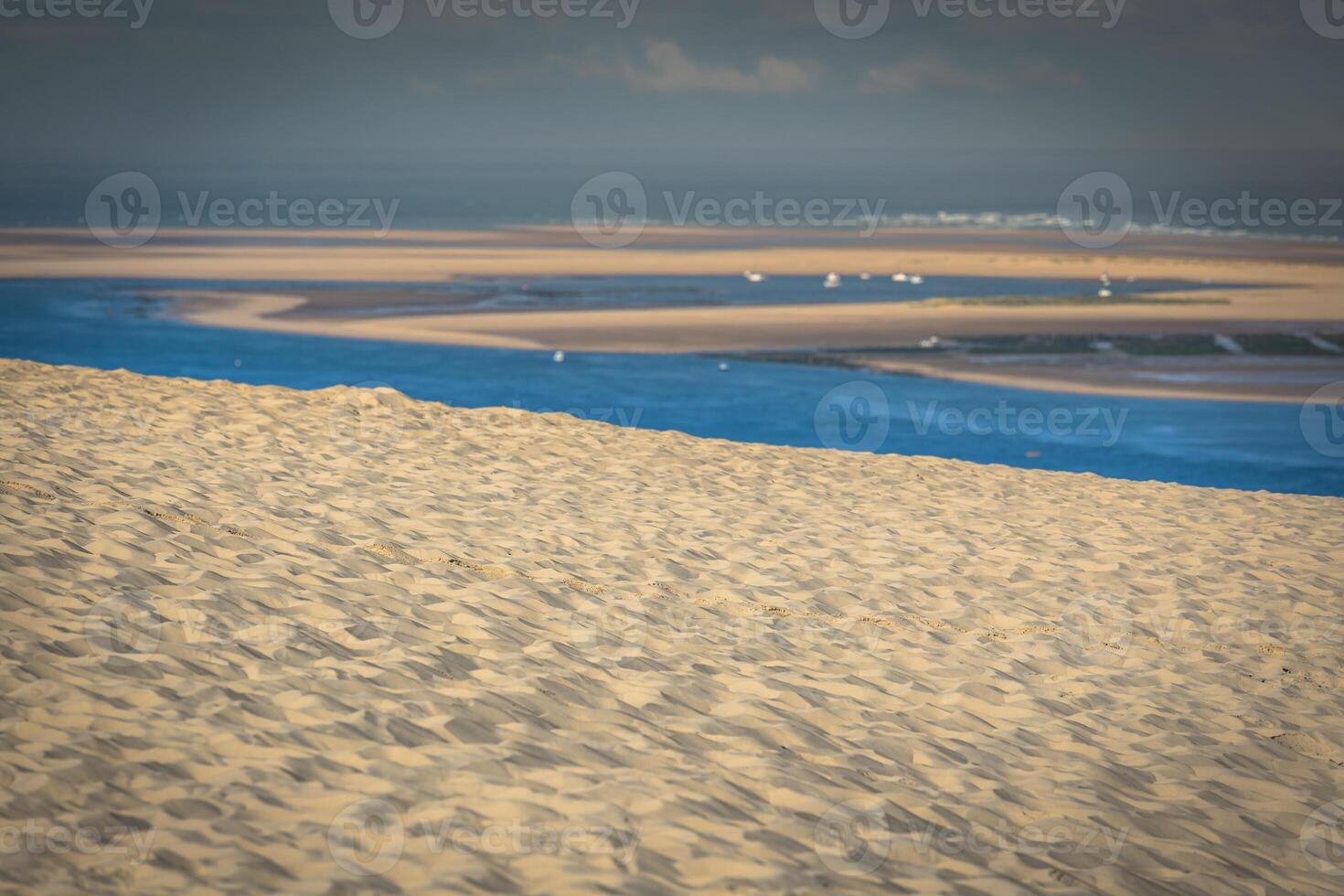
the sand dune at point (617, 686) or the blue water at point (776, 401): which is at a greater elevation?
the blue water at point (776, 401)

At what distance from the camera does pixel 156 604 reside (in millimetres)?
6234

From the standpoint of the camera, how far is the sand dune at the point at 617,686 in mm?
4535

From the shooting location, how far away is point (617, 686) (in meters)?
6.27

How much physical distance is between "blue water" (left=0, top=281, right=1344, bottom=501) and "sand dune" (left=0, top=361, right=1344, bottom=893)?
7400 mm

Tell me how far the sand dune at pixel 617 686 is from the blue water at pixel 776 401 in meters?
7.40

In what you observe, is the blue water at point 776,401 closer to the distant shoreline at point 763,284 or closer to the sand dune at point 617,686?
the distant shoreline at point 763,284

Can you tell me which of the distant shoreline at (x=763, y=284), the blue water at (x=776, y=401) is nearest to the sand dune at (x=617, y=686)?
the blue water at (x=776, y=401)

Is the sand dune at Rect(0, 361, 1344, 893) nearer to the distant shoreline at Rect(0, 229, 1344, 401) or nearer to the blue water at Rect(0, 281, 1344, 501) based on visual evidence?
the blue water at Rect(0, 281, 1344, 501)

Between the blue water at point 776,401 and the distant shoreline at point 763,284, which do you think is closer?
the blue water at point 776,401

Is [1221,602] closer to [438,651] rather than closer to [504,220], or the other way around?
[438,651]

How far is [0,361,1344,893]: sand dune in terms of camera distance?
4.54 metres

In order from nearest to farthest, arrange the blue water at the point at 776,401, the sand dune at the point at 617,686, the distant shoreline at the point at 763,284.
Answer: the sand dune at the point at 617,686 < the blue water at the point at 776,401 < the distant shoreline at the point at 763,284

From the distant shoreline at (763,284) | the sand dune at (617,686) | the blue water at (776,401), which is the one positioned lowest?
the sand dune at (617,686)

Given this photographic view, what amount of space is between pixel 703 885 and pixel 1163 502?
10.1 metres
